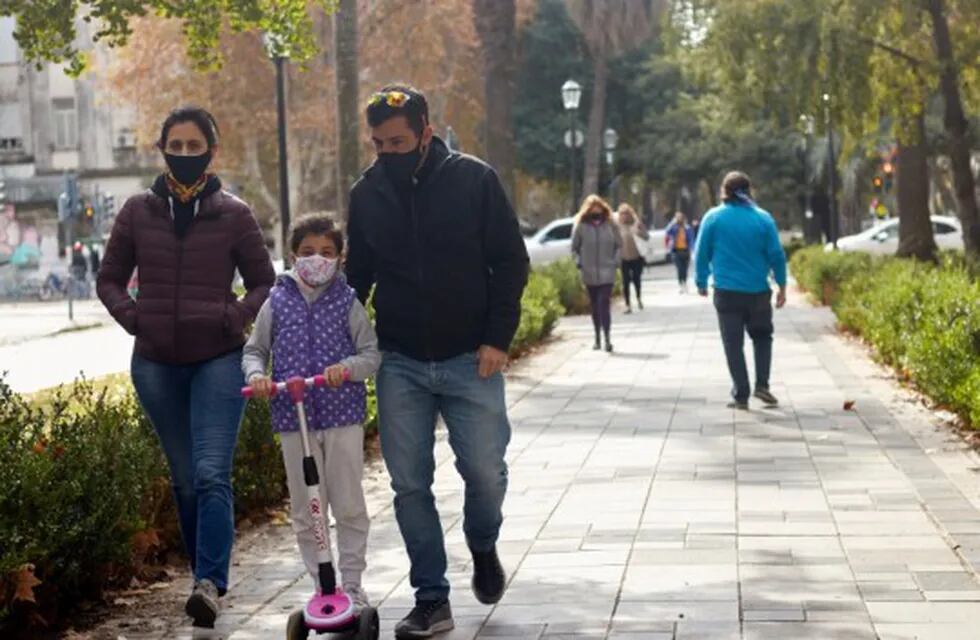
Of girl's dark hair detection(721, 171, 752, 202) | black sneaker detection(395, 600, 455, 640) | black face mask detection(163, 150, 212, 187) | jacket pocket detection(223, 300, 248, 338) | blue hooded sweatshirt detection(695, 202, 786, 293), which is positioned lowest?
black sneaker detection(395, 600, 455, 640)

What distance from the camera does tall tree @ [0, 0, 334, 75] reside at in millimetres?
15141

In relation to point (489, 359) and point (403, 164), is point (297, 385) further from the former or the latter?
point (403, 164)

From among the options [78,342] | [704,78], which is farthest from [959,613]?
[78,342]

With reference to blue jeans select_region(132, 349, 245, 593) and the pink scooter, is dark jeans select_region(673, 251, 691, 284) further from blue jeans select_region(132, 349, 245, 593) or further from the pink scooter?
the pink scooter

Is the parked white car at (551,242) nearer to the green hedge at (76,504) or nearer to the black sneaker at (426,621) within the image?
the green hedge at (76,504)

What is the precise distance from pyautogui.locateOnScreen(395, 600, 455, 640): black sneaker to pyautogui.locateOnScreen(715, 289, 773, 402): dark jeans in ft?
27.0

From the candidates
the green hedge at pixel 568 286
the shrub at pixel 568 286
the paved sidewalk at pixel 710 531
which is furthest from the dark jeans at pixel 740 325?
the green hedge at pixel 568 286

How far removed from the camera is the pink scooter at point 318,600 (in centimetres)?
677

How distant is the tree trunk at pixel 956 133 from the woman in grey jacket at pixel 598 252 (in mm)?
3815

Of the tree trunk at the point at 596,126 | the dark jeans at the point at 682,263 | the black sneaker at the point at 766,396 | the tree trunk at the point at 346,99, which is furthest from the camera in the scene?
the tree trunk at the point at 596,126

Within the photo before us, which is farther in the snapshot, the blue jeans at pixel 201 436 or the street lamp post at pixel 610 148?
the street lamp post at pixel 610 148

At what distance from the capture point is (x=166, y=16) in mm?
15844

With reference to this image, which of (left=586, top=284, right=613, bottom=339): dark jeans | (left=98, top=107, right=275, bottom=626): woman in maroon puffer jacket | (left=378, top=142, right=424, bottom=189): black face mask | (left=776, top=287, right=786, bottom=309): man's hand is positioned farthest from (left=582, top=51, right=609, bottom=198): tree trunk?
(left=378, top=142, right=424, bottom=189): black face mask

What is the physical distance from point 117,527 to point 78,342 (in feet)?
84.1
